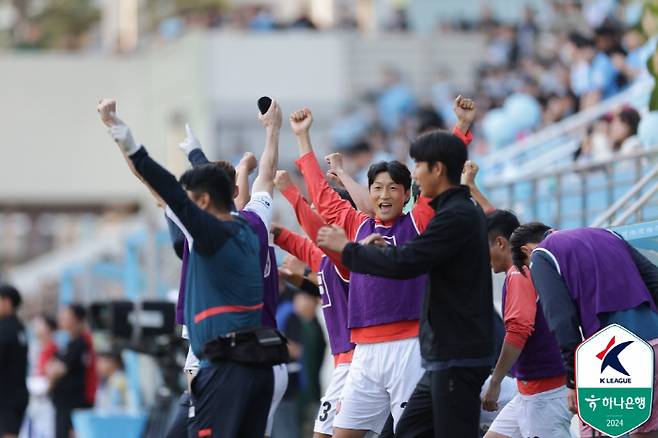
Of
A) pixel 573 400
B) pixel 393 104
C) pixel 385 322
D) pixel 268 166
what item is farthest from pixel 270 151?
pixel 393 104

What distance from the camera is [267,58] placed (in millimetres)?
Result: 30797

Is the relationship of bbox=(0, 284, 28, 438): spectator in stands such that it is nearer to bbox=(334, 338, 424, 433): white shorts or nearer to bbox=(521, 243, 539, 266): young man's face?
bbox=(334, 338, 424, 433): white shorts

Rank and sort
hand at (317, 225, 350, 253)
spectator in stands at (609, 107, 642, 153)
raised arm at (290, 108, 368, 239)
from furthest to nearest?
spectator in stands at (609, 107, 642, 153) → raised arm at (290, 108, 368, 239) → hand at (317, 225, 350, 253)

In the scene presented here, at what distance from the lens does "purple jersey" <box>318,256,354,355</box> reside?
9.60m

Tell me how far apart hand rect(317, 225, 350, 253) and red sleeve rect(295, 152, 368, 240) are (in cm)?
182

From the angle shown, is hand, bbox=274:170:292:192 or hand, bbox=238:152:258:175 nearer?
hand, bbox=274:170:292:192

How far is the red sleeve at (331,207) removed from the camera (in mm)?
9461

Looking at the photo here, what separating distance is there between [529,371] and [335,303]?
135 cm

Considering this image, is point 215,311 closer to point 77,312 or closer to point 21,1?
point 77,312

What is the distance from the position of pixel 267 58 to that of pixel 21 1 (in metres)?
16.3

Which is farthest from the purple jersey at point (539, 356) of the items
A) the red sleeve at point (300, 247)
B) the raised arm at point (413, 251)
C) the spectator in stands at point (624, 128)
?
the spectator in stands at point (624, 128)

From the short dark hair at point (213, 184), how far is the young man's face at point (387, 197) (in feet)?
4.06

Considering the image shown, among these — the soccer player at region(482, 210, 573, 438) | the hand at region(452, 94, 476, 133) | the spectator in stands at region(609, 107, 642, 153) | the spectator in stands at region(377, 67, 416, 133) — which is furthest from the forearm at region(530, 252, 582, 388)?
the spectator in stands at region(377, 67, 416, 133)

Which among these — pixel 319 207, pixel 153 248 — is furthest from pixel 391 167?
pixel 153 248
